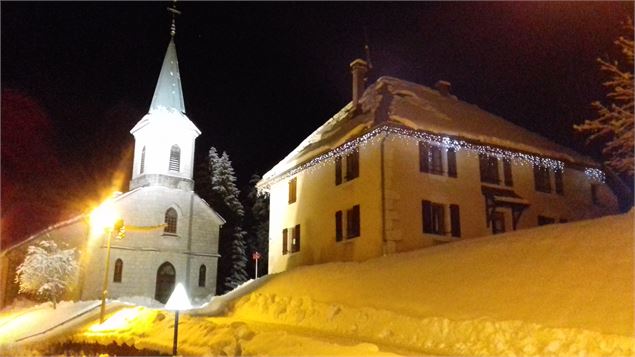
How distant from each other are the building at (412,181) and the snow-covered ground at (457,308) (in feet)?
14.4

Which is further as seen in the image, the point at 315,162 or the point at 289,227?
the point at 289,227

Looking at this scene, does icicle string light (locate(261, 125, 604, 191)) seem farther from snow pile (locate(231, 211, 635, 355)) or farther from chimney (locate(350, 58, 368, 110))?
snow pile (locate(231, 211, 635, 355))

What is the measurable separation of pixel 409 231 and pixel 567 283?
36.5 ft

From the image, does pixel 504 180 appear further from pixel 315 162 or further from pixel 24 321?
pixel 24 321

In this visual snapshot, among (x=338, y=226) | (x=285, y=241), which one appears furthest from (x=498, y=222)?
(x=285, y=241)

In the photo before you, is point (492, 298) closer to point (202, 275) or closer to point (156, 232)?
point (156, 232)

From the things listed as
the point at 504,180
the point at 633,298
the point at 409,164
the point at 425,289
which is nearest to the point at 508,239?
the point at 425,289

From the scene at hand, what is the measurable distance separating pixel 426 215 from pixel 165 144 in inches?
823

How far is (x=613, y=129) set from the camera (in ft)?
51.4

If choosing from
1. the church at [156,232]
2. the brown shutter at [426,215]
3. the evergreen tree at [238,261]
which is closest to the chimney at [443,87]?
the brown shutter at [426,215]

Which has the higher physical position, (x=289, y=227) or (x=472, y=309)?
(x=289, y=227)

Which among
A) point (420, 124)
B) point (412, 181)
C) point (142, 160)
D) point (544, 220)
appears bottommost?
point (544, 220)

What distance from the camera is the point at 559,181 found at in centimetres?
2883

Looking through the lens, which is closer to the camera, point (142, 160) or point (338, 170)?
point (338, 170)
